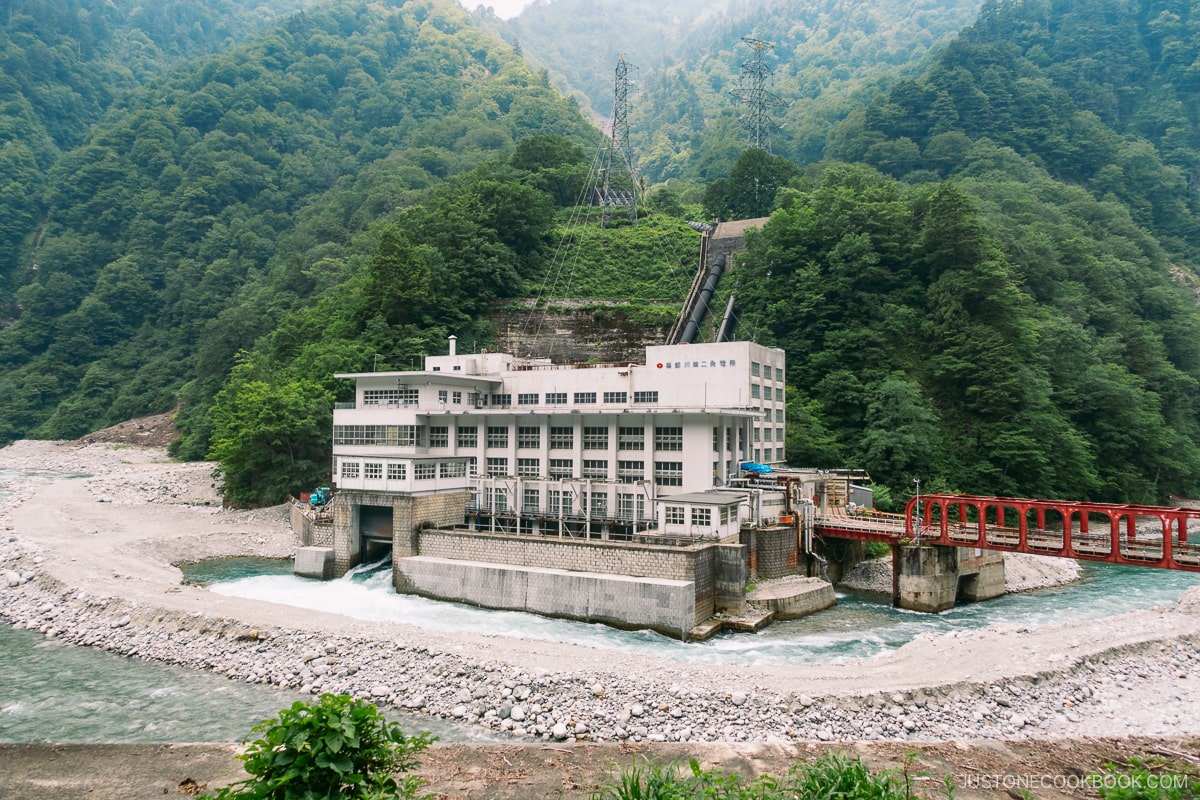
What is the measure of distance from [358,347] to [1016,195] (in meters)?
66.3

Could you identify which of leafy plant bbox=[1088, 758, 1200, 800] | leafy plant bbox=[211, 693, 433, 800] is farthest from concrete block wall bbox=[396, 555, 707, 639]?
leafy plant bbox=[211, 693, 433, 800]

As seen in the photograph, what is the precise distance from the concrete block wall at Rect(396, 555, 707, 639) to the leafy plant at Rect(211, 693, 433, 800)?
20421mm

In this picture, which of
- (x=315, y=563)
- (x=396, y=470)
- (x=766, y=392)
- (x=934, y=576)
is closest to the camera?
(x=934, y=576)

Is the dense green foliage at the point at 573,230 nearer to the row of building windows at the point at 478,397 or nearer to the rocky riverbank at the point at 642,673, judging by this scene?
the row of building windows at the point at 478,397

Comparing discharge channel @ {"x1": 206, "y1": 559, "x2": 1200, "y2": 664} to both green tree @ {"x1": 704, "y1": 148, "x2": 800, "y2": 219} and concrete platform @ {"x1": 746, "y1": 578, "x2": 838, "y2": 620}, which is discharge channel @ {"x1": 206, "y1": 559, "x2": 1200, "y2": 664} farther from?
green tree @ {"x1": 704, "y1": 148, "x2": 800, "y2": 219}

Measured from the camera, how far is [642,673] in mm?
21156

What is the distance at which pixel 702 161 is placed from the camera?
13162 cm

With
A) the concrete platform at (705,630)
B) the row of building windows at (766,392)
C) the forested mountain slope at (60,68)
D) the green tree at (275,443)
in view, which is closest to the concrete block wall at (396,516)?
the green tree at (275,443)

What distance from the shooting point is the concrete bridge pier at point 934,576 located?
101ft

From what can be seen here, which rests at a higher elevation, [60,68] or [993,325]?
[60,68]

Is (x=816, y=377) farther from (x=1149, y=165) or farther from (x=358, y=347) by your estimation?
(x=1149, y=165)

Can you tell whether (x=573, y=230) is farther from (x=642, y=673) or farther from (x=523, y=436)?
(x=642, y=673)

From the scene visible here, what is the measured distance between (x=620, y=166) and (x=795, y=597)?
7392 cm

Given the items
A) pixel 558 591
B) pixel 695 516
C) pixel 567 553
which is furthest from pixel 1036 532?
pixel 558 591
